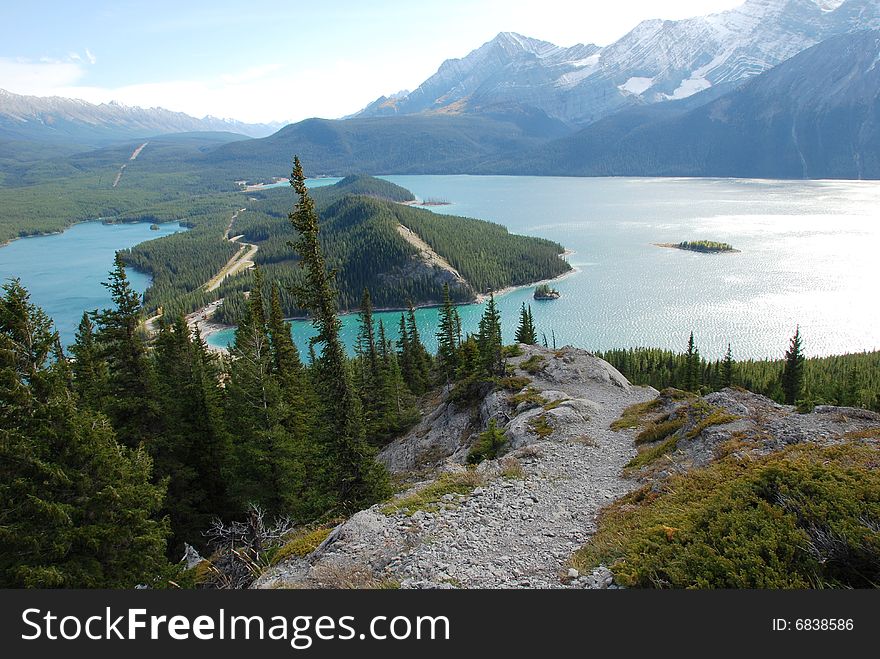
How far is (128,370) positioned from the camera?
3062 cm

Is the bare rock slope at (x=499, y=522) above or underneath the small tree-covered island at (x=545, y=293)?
above

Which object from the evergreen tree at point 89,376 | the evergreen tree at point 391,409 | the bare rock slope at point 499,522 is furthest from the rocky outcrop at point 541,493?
the evergreen tree at point 89,376

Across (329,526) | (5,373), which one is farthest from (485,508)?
(5,373)

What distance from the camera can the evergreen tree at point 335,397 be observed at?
24.4 m

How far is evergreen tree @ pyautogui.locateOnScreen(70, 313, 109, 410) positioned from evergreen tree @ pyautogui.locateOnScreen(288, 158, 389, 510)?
1485cm

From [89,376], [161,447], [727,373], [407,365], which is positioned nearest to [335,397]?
[161,447]

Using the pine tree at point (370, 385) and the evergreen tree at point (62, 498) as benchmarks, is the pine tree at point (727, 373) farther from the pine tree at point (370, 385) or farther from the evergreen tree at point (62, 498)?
the evergreen tree at point (62, 498)

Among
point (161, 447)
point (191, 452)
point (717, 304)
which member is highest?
point (161, 447)

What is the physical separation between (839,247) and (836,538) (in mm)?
233748

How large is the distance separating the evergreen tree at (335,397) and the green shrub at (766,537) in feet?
43.8

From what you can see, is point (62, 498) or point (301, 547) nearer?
point (62, 498)

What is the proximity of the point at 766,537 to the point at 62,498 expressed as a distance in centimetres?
2073

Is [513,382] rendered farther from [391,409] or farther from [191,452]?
[191,452]

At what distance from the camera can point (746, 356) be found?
106 meters
